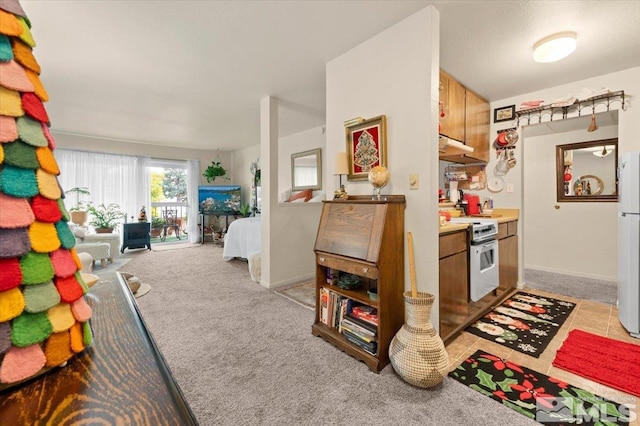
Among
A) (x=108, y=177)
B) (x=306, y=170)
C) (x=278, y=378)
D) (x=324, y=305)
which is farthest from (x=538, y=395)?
(x=108, y=177)

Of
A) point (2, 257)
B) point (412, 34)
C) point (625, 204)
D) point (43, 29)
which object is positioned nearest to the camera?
Answer: point (2, 257)

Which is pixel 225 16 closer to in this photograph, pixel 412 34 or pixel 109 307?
pixel 412 34

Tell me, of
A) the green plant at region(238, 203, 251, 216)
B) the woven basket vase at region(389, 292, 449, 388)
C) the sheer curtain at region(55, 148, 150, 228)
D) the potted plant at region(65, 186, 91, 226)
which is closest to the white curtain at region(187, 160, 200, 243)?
the sheer curtain at region(55, 148, 150, 228)

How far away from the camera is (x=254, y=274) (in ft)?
12.0

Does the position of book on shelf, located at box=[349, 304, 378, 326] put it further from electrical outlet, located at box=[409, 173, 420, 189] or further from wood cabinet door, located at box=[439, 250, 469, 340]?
electrical outlet, located at box=[409, 173, 420, 189]

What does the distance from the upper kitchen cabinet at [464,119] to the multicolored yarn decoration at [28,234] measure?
2726mm

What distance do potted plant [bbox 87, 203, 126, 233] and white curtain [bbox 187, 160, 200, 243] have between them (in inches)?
56.1

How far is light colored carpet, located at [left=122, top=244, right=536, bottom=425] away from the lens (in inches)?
55.5

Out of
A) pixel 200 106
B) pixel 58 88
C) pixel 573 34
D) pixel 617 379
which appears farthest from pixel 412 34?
pixel 58 88

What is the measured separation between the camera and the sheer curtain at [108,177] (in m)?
5.35

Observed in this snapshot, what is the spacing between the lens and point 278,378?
1.69m

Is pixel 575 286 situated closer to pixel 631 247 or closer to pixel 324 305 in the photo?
pixel 631 247

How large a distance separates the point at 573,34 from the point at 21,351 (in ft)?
11.2

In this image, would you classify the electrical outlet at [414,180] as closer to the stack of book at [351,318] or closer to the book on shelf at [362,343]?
the stack of book at [351,318]
